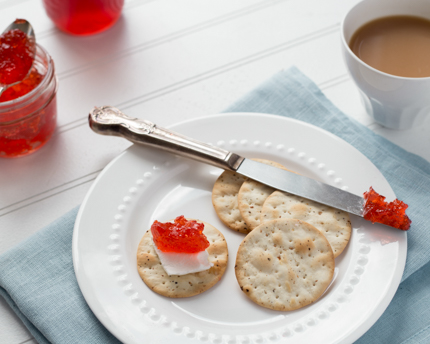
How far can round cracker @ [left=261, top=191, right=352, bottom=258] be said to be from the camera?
58.1 inches

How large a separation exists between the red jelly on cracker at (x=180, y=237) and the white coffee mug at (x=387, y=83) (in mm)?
773

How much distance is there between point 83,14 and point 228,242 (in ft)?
4.26

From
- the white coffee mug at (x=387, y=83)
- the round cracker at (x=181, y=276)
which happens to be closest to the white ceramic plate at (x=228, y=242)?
the round cracker at (x=181, y=276)

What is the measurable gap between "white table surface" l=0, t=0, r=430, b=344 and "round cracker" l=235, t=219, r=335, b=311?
2.28 ft

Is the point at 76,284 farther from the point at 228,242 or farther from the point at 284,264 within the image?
the point at 284,264

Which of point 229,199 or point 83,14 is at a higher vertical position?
point 83,14

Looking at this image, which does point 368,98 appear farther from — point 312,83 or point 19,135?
point 19,135

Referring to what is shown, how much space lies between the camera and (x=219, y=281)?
1.45m

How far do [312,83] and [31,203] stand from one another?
4.07ft

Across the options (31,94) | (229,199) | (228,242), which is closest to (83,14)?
(31,94)

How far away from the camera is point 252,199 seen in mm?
1570

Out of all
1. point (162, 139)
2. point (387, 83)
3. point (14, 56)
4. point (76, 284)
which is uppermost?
point (14, 56)

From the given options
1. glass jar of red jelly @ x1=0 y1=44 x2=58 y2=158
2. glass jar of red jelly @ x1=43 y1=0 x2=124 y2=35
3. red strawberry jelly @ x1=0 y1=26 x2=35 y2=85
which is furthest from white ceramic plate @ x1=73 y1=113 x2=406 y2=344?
glass jar of red jelly @ x1=43 y1=0 x2=124 y2=35

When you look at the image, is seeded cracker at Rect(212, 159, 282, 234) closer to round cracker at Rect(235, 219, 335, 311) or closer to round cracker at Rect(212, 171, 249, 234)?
round cracker at Rect(212, 171, 249, 234)
